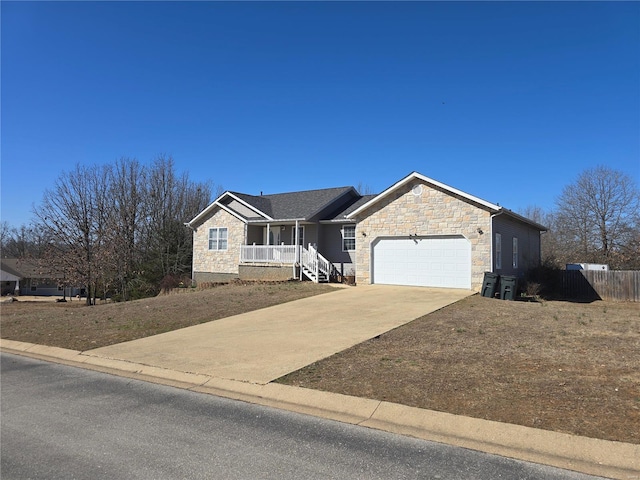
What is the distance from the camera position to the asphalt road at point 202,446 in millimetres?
3955

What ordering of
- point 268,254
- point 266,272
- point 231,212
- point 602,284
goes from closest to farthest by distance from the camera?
1. point 602,284
2. point 266,272
3. point 268,254
4. point 231,212

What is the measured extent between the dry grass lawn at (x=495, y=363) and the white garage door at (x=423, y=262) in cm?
531

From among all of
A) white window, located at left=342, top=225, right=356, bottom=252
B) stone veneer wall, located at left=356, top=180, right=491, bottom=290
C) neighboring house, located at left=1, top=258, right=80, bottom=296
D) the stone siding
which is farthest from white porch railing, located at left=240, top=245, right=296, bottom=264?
neighboring house, located at left=1, top=258, right=80, bottom=296

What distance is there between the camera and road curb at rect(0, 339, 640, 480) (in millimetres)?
4023

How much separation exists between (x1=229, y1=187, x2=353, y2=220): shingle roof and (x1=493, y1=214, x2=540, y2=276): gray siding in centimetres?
1036

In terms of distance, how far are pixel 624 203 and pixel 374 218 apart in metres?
25.1

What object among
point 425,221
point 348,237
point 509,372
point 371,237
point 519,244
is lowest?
point 509,372

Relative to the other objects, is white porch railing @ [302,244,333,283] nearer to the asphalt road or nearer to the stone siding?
the stone siding

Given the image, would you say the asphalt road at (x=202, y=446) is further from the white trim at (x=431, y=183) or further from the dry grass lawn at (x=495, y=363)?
the white trim at (x=431, y=183)

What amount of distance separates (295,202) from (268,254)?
182 inches

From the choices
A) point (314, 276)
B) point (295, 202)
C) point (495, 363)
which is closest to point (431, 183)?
point (314, 276)

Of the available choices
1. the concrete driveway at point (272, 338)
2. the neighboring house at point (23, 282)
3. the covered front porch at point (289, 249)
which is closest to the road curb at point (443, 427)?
the concrete driveway at point (272, 338)

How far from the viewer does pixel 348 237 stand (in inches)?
1004

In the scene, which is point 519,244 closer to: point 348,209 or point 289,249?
point 348,209
